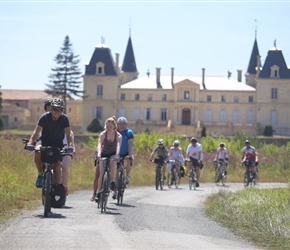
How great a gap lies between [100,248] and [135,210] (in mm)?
6005

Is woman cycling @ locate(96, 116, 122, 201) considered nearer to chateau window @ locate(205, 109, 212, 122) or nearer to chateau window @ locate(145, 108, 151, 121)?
chateau window @ locate(145, 108, 151, 121)

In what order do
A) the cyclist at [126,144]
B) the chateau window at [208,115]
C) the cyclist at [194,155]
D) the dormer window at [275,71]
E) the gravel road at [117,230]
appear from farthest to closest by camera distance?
the chateau window at [208,115]
the dormer window at [275,71]
the cyclist at [194,155]
the cyclist at [126,144]
the gravel road at [117,230]

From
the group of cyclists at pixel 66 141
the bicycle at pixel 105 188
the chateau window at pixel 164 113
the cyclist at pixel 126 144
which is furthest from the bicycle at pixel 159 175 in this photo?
the chateau window at pixel 164 113

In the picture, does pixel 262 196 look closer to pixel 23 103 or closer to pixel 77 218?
pixel 77 218

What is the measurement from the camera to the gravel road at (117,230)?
1178 centimetres

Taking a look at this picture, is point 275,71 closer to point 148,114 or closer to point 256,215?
point 148,114

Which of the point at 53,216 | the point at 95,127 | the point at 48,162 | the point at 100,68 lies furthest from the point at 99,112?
the point at 48,162

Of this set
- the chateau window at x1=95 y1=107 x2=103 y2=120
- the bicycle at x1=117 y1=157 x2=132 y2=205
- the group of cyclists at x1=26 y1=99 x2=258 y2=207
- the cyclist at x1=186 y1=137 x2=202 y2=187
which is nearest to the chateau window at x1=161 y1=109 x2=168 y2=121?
the chateau window at x1=95 y1=107 x2=103 y2=120

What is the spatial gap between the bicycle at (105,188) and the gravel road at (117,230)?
16 cm

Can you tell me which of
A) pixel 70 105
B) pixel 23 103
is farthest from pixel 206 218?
pixel 23 103

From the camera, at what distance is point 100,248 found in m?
11.3

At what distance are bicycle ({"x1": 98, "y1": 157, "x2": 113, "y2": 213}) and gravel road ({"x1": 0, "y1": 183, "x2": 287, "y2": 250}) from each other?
16 cm

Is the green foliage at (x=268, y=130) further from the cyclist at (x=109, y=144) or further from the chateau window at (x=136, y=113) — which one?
the cyclist at (x=109, y=144)

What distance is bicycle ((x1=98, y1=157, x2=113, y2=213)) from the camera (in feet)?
54.1
